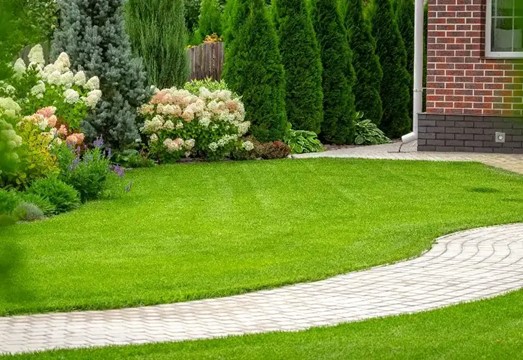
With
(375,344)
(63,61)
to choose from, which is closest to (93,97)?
(63,61)

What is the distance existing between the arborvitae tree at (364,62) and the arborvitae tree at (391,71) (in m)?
0.46

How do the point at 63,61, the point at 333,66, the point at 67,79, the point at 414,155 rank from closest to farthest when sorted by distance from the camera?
the point at 67,79
the point at 63,61
the point at 414,155
the point at 333,66

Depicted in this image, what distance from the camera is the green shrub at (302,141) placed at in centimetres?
1702

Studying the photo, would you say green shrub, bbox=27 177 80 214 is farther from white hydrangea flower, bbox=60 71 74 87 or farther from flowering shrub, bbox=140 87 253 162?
flowering shrub, bbox=140 87 253 162

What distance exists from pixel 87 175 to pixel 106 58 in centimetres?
366

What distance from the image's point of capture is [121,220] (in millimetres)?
9914

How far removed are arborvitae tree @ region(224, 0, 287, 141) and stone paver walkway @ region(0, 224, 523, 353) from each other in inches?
326

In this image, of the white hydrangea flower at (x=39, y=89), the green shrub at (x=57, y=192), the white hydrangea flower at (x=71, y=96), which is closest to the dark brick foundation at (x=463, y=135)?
the white hydrangea flower at (x=71, y=96)

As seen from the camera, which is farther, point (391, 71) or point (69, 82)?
point (391, 71)

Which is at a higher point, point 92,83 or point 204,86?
point 92,83

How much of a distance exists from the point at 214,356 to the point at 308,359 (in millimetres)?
451

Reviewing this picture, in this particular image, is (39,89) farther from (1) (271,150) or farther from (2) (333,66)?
(2) (333,66)

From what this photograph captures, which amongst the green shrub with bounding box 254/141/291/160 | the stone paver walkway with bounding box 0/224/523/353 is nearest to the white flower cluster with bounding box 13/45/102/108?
the green shrub with bounding box 254/141/291/160

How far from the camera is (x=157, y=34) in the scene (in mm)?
15734
